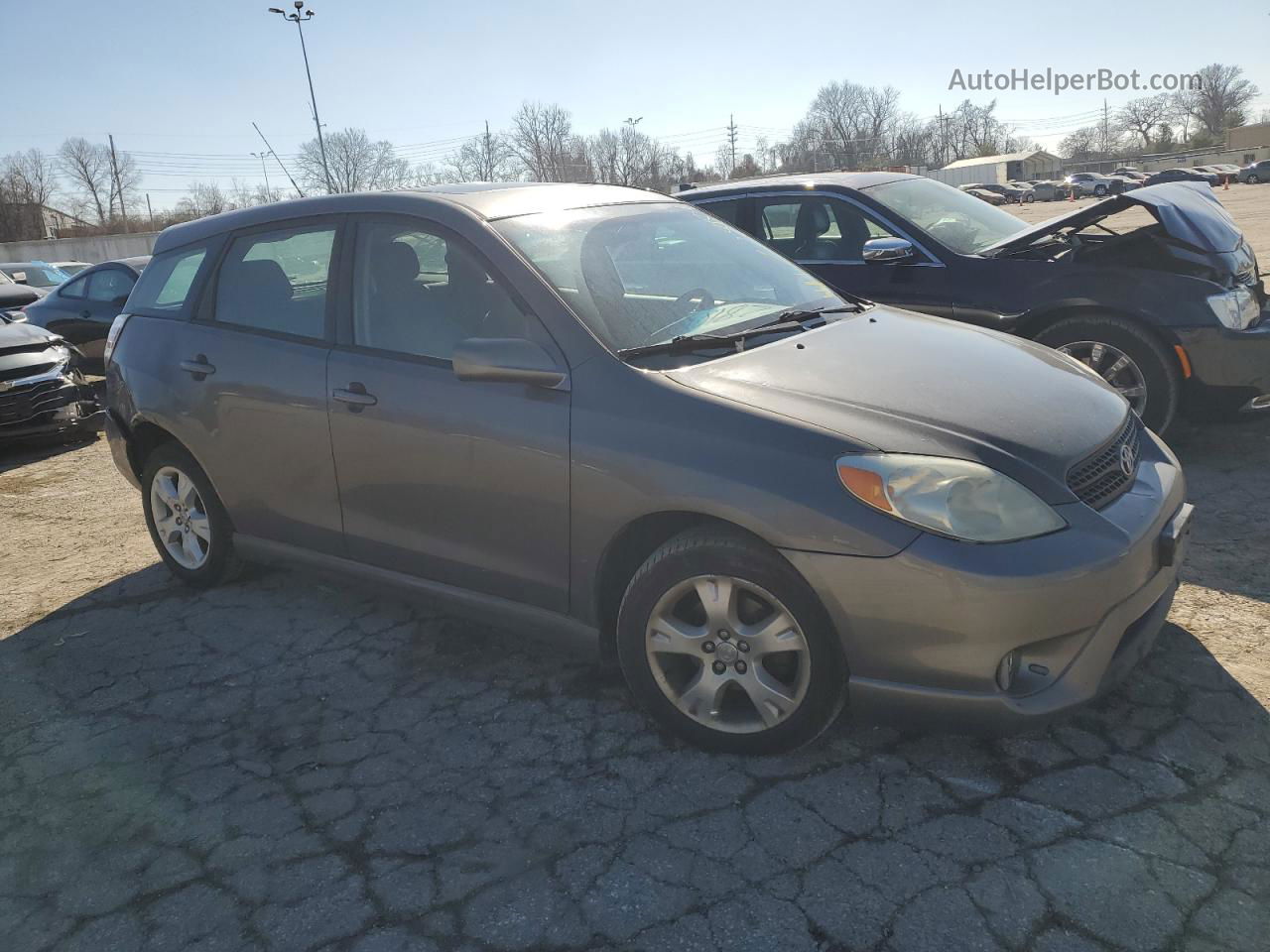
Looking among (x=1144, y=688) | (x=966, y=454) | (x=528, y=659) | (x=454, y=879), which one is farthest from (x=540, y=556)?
(x=1144, y=688)

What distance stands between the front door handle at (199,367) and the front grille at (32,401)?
15.6 ft

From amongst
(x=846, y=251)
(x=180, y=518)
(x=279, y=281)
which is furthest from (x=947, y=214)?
(x=180, y=518)

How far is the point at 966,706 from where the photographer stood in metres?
2.49

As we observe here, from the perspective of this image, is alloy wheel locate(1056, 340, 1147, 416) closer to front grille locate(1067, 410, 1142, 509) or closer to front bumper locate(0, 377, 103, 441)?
front grille locate(1067, 410, 1142, 509)

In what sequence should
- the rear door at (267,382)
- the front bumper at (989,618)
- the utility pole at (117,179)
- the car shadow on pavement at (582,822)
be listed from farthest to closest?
the utility pole at (117,179)
the rear door at (267,382)
the front bumper at (989,618)
the car shadow on pavement at (582,822)

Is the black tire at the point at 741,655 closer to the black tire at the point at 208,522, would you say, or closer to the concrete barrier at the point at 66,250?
the black tire at the point at 208,522

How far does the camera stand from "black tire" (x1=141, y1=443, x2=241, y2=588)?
432 cm

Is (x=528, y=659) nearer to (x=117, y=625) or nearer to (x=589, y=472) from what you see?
(x=589, y=472)

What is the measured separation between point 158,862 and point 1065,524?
266cm

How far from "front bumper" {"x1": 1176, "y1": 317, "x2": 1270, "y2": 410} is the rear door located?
14.5 ft

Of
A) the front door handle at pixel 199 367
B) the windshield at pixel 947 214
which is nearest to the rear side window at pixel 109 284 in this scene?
the front door handle at pixel 199 367

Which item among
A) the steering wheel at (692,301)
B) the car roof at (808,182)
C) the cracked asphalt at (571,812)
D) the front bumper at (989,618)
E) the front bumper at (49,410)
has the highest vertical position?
the car roof at (808,182)

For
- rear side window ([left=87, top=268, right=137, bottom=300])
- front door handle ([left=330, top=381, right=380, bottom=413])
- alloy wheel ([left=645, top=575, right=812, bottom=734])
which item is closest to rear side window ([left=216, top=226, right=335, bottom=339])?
front door handle ([left=330, top=381, right=380, bottom=413])

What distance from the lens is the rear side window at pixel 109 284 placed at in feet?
35.2
